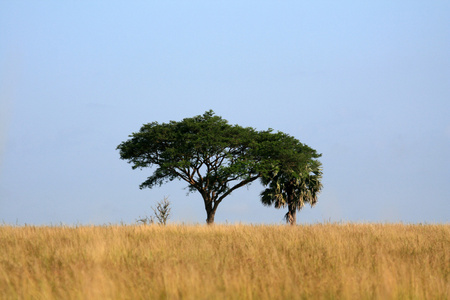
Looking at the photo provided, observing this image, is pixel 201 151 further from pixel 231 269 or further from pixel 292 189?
pixel 231 269

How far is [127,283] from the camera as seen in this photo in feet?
24.8

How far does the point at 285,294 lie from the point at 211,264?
2.59m

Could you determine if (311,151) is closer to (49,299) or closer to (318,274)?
(318,274)

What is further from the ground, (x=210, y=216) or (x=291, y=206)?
(x=291, y=206)

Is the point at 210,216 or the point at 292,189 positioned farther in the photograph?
the point at 292,189

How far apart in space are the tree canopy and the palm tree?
262 cm

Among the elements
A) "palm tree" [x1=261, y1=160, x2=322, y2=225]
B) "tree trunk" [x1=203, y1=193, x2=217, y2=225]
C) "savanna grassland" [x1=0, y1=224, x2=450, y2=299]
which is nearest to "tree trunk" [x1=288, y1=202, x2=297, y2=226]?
"palm tree" [x1=261, y1=160, x2=322, y2=225]

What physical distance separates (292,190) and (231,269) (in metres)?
35.5

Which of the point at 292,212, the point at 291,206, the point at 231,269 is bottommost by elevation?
the point at 231,269

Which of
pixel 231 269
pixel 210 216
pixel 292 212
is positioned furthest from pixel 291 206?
pixel 231 269

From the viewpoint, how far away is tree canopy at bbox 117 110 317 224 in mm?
Result: 37000

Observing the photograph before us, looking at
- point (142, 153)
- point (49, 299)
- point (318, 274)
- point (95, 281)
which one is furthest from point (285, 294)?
point (142, 153)

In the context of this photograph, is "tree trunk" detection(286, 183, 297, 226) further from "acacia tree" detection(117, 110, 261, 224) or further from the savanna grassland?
the savanna grassland

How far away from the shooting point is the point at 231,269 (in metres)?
8.84
